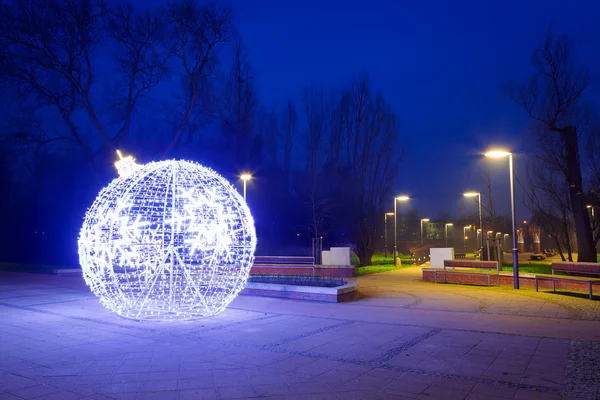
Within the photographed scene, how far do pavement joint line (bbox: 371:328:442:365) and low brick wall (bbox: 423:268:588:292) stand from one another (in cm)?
993

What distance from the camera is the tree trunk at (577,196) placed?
23.1 metres

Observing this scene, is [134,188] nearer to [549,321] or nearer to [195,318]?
[195,318]

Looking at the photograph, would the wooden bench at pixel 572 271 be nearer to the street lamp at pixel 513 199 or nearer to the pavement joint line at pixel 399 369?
the street lamp at pixel 513 199

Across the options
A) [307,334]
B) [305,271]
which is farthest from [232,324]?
[305,271]

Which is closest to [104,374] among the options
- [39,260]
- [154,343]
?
[154,343]

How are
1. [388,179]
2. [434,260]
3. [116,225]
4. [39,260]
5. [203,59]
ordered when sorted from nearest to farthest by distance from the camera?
[116,225], [434,260], [203,59], [388,179], [39,260]

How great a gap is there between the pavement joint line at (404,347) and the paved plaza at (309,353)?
19mm

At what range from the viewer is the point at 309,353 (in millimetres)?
7859

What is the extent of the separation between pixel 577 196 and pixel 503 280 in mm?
7767

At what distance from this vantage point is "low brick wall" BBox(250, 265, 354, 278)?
2416cm

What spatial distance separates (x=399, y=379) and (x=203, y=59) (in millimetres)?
25159

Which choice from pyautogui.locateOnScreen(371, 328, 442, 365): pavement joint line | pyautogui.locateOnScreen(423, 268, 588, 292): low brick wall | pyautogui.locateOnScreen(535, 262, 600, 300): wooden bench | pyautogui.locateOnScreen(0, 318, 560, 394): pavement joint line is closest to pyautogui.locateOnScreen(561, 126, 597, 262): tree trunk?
pyautogui.locateOnScreen(535, 262, 600, 300): wooden bench

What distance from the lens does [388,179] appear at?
34031 millimetres

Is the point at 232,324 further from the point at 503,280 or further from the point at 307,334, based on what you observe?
the point at 503,280
